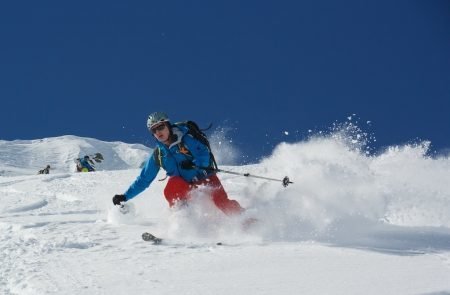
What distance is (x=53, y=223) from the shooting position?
680 centimetres

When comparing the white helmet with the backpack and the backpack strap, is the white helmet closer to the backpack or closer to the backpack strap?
the backpack

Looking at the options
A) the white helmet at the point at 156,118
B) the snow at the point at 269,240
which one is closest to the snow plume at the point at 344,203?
the snow at the point at 269,240

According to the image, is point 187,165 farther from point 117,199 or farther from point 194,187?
point 117,199

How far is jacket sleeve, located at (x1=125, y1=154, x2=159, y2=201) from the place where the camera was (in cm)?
709

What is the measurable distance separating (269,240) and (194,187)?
4.75 feet

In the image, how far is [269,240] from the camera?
561 cm

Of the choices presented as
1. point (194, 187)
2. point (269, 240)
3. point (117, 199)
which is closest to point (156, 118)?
point (194, 187)

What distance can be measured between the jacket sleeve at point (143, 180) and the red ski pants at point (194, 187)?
44cm

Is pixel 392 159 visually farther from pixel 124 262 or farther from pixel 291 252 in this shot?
pixel 124 262

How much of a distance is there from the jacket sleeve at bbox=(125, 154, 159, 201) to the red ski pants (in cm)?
44

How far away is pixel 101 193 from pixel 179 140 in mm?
5124

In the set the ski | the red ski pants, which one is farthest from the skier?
Answer: the ski

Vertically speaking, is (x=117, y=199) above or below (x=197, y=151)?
below

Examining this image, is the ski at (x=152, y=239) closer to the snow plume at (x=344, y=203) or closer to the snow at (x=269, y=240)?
the snow at (x=269, y=240)
